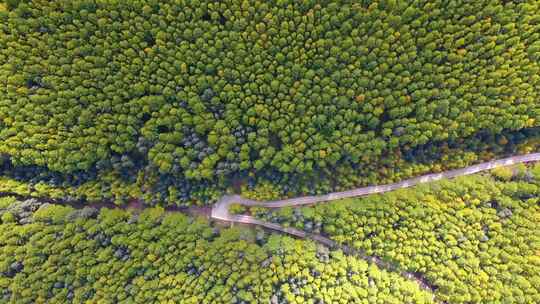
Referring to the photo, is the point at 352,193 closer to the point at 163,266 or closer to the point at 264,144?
the point at 264,144

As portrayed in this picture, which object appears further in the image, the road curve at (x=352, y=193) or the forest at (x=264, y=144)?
the road curve at (x=352, y=193)

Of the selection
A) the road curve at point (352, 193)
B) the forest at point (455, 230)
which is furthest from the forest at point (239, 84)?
the forest at point (455, 230)

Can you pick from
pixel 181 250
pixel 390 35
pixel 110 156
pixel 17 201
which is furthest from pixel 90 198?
pixel 390 35

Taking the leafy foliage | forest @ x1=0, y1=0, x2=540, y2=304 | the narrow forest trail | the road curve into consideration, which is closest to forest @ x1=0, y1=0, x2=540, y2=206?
forest @ x1=0, y1=0, x2=540, y2=304

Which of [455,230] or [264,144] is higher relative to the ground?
[264,144]

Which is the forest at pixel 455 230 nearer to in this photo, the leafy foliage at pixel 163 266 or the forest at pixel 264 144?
the forest at pixel 264 144

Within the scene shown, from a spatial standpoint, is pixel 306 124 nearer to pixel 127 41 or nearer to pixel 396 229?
pixel 396 229

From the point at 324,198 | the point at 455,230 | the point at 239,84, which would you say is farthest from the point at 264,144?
the point at 455,230
